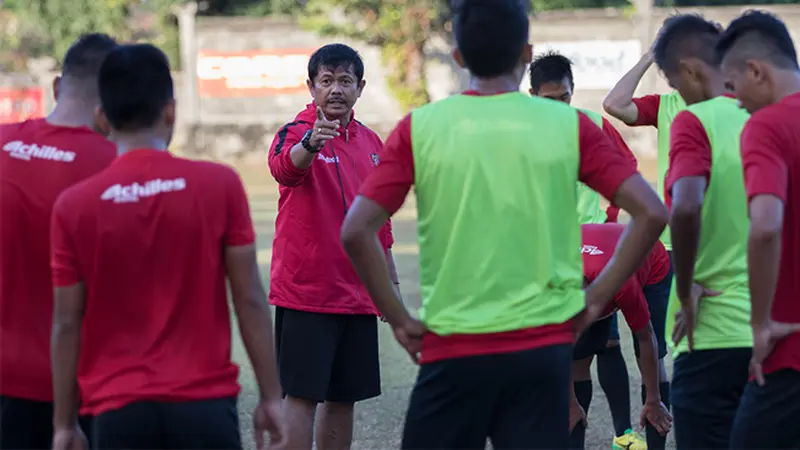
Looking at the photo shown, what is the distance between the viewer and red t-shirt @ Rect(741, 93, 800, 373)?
377 cm

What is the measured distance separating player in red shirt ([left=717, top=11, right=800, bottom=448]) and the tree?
24190 mm

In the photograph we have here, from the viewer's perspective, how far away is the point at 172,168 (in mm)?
3564

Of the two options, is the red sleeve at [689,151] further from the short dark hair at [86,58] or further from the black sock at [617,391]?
the black sock at [617,391]

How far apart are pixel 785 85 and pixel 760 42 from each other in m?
0.16

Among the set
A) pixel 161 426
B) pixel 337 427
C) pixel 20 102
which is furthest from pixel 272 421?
pixel 20 102

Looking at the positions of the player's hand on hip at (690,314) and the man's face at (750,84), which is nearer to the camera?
the man's face at (750,84)

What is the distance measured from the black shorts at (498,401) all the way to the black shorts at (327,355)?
219cm

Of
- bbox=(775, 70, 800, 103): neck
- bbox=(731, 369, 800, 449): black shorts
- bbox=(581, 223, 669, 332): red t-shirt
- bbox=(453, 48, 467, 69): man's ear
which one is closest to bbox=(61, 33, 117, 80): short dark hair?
bbox=(453, 48, 467, 69): man's ear

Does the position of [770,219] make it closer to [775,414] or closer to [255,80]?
[775,414]

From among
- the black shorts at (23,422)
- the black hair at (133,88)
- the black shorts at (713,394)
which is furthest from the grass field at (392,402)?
the black hair at (133,88)

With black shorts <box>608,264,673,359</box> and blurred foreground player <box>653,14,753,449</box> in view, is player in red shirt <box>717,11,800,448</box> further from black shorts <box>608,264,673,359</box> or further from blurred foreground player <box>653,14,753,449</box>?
black shorts <box>608,264,673,359</box>

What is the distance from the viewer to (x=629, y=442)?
6.63 metres

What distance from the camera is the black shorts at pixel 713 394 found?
4.31 metres

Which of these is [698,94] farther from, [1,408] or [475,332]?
[1,408]
